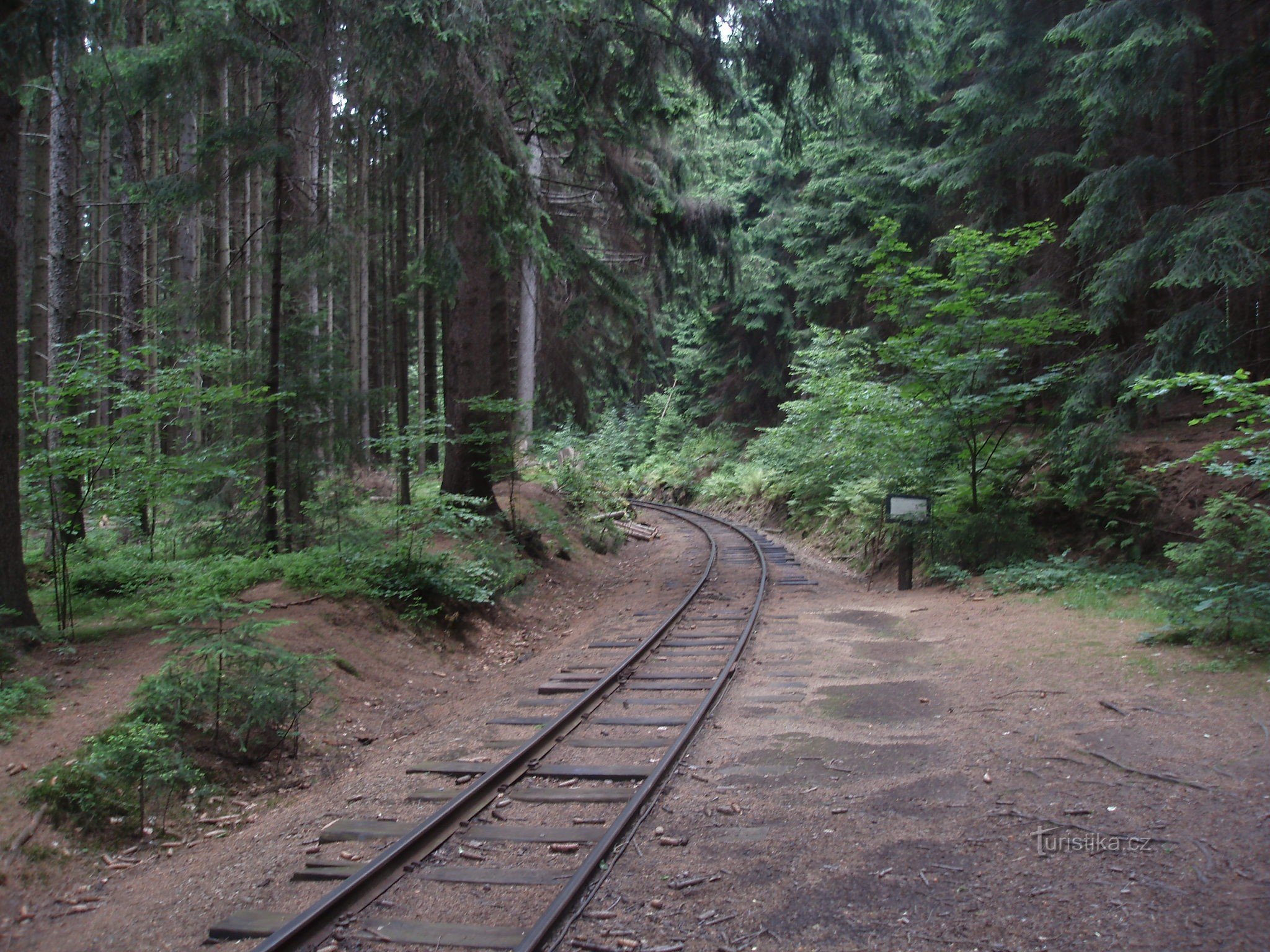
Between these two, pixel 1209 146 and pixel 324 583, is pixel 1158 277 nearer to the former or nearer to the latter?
pixel 1209 146

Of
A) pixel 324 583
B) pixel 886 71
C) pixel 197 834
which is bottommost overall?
pixel 197 834

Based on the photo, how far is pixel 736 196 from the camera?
29.9 m

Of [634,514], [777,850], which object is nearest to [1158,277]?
[777,850]

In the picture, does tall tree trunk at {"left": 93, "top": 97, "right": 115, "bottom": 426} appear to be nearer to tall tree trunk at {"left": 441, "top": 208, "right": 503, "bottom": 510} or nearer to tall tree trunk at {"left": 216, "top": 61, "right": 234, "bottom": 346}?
tall tree trunk at {"left": 216, "top": 61, "right": 234, "bottom": 346}

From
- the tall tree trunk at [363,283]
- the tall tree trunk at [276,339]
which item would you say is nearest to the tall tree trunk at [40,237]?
the tall tree trunk at [276,339]

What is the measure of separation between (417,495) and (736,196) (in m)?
19.0

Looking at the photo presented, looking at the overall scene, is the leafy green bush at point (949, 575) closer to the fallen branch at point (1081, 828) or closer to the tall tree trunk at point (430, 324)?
the fallen branch at point (1081, 828)

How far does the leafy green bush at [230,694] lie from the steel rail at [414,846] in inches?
74.7

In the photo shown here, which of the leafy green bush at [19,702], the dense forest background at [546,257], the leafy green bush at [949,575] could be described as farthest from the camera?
the leafy green bush at [949,575]

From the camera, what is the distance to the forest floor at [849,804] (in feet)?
12.1

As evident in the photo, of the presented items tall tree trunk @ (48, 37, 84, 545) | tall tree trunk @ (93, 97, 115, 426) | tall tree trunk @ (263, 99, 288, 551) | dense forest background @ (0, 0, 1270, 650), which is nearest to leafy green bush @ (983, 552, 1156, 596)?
dense forest background @ (0, 0, 1270, 650)

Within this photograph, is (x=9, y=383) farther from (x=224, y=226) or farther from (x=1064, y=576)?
(x=1064, y=576)

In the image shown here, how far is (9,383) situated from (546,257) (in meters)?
6.01

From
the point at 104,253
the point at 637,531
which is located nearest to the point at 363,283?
the point at 104,253
